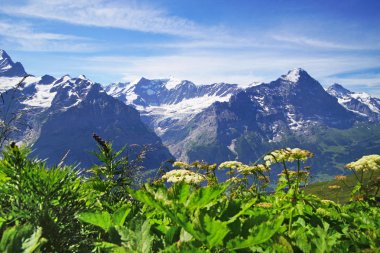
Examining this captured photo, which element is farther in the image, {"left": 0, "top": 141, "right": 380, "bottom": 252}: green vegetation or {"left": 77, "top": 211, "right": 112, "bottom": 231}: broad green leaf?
{"left": 77, "top": 211, "right": 112, "bottom": 231}: broad green leaf

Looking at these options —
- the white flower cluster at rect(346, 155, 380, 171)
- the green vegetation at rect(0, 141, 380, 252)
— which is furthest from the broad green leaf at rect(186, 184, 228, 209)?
the white flower cluster at rect(346, 155, 380, 171)

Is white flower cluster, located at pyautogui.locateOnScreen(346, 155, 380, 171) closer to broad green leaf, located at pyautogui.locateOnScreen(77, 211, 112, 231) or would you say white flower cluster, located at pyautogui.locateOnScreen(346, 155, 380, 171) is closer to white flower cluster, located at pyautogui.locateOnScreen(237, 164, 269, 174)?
white flower cluster, located at pyautogui.locateOnScreen(237, 164, 269, 174)

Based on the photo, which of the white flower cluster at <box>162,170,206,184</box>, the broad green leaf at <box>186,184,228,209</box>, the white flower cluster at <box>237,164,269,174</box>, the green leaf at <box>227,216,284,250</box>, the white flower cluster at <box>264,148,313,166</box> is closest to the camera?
the green leaf at <box>227,216,284,250</box>

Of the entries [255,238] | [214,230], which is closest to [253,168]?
[255,238]

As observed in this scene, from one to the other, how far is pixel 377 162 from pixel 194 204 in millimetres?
7449

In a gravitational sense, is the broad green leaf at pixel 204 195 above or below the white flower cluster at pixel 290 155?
above

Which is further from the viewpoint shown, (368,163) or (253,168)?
(368,163)

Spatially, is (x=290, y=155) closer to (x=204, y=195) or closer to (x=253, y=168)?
(x=253, y=168)

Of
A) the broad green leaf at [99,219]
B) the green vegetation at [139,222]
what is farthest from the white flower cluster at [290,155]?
the broad green leaf at [99,219]

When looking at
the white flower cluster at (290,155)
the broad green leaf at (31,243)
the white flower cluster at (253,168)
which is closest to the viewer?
the broad green leaf at (31,243)

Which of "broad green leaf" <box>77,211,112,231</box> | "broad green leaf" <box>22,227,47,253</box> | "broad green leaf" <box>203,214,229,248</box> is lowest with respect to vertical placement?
"broad green leaf" <box>77,211,112,231</box>

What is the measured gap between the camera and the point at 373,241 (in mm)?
2820

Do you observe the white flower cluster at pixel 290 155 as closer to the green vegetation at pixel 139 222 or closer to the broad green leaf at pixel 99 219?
the green vegetation at pixel 139 222

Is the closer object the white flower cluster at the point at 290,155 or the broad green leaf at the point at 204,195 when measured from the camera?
the broad green leaf at the point at 204,195
